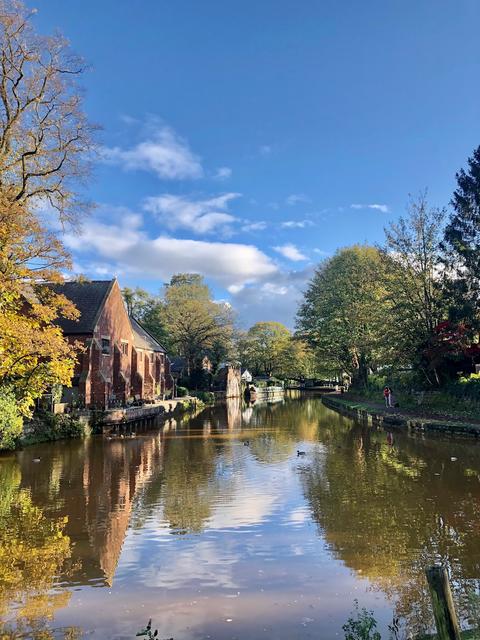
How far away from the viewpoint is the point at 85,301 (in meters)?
33.2

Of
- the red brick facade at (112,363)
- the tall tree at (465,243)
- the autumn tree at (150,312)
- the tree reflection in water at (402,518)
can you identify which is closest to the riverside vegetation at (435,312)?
the tall tree at (465,243)

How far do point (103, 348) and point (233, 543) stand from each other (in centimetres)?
2640

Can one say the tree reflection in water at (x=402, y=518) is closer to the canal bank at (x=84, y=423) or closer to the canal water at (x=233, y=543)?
the canal water at (x=233, y=543)

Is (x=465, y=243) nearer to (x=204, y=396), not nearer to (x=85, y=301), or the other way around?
(x=85, y=301)

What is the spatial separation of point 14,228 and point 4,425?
7.06m

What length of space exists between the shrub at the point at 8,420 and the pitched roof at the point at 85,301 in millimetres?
12606

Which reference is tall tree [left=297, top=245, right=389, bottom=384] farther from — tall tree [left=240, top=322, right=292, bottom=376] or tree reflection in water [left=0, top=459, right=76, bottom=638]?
tall tree [left=240, top=322, right=292, bottom=376]

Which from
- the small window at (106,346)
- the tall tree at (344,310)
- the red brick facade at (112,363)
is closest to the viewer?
the red brick facade at (112,363)

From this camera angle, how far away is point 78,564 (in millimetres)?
7523

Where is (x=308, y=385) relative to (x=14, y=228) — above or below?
below

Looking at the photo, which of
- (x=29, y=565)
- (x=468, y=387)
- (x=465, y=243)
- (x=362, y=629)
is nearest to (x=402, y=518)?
(x=362, y=629)

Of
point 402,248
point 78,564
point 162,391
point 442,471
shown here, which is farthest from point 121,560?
point 162,391

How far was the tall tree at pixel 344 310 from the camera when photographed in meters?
43.1

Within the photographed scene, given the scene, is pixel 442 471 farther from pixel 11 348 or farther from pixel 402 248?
pixel 402 248
